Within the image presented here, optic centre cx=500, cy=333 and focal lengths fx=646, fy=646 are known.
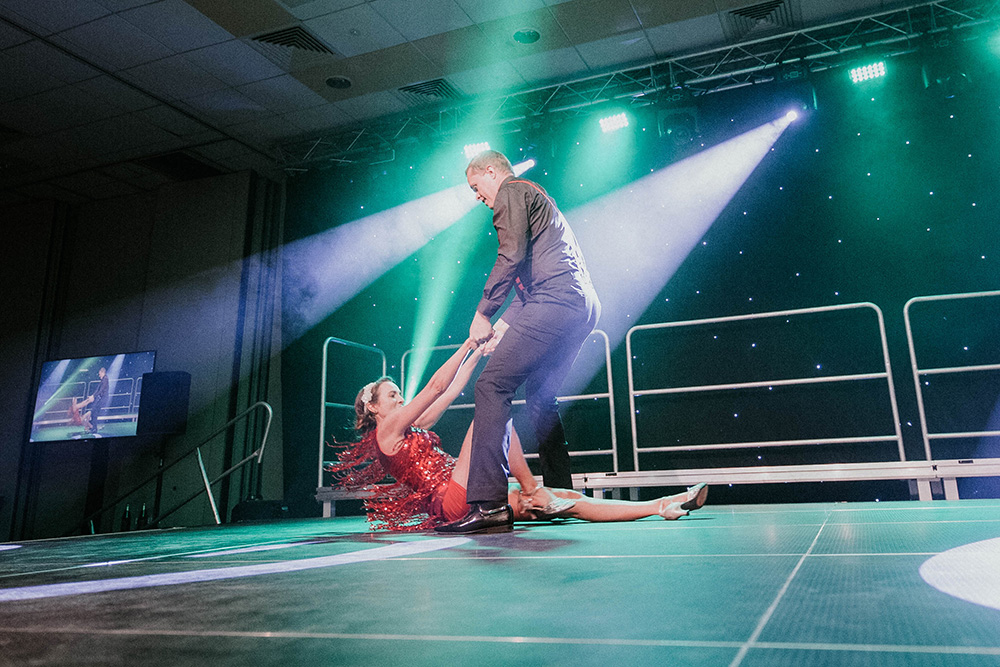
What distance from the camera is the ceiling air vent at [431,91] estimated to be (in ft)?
15.7

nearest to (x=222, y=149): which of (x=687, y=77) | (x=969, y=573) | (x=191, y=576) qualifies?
(x=687, y=77)

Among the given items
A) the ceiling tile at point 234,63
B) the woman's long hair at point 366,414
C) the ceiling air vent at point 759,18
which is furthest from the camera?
the ceiling tile at point 234,63

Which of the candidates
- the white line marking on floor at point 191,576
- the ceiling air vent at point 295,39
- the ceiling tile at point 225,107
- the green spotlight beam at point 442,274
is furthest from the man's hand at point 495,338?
the ceiling tile at point 225,107

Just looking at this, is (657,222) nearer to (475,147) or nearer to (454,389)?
(475,147)

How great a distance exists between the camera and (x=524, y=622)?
0.55 metres

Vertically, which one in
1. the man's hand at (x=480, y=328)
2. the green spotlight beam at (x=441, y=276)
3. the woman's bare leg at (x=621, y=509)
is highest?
the green spotlight beam at (x=441, y=276)

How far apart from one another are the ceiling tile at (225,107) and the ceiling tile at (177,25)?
0.57 metres

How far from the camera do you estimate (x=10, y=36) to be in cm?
409

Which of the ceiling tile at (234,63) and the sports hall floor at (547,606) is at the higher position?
the ceiling tile at (234,63)

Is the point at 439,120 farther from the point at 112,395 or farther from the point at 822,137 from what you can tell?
the point at 112,395

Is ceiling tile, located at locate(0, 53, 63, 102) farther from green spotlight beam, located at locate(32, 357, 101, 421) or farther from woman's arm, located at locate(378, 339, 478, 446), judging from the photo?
woman's arm, located at locate(378, 339, 478, 446)

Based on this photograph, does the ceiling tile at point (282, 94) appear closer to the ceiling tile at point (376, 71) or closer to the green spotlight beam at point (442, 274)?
the ceiling tile at point (376, 71)

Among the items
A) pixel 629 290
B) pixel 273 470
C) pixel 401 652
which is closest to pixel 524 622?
pixel 401 652

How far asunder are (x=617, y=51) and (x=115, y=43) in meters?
3.32
